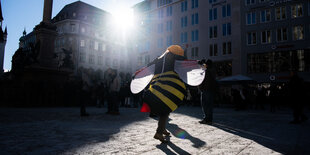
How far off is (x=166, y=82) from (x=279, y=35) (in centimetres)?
2894

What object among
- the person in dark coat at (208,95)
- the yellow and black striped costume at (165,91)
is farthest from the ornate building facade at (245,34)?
the yellow and black striped costume at (165,91)

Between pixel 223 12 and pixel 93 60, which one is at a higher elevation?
pixel 223 12

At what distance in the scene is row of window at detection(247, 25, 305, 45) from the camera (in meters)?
25.6

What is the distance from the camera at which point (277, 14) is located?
27.1m

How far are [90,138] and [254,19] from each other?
3066cm

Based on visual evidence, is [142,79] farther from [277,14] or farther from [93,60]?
[93,60]

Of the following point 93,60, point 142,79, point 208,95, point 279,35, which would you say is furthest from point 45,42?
point 93,60

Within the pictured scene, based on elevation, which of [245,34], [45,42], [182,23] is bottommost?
[45,42]

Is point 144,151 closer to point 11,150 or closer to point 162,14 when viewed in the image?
point 11,150

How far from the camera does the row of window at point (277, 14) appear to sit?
25812mm

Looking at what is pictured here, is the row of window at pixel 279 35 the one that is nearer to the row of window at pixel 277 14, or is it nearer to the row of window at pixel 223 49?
the row of window at pixel 277 14

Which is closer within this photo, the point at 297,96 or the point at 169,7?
the point at 297,96

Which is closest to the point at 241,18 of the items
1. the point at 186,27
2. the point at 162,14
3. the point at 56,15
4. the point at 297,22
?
the point at 297,22

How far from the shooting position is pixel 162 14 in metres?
39.3
